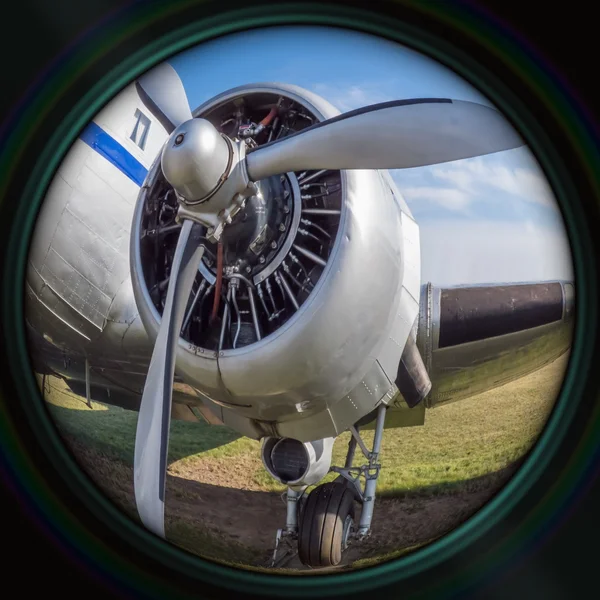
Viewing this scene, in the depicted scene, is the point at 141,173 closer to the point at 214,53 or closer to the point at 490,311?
the point at 214,53

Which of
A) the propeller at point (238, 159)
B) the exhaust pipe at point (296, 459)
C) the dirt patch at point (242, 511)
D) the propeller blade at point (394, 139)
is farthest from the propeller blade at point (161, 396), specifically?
the exhaust pipe at point (296, 459)

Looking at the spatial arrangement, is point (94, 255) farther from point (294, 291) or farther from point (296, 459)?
point (296, 459)

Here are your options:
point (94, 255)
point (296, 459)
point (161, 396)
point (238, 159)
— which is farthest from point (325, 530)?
point (94, 255)

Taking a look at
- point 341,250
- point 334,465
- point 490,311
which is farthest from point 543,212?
point 334,465

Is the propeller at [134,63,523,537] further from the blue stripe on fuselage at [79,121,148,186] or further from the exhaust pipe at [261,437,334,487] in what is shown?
the blue stripe on fuselage at [79,121,148,186]

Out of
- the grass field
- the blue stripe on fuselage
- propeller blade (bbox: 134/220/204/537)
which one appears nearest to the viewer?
propeller blade (bbox: 134/220/204/537)

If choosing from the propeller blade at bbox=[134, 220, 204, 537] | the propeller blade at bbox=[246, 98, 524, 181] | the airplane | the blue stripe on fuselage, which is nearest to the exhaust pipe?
the airplane

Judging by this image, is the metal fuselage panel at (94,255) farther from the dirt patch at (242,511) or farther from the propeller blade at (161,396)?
the propeller blade at (161,396)
